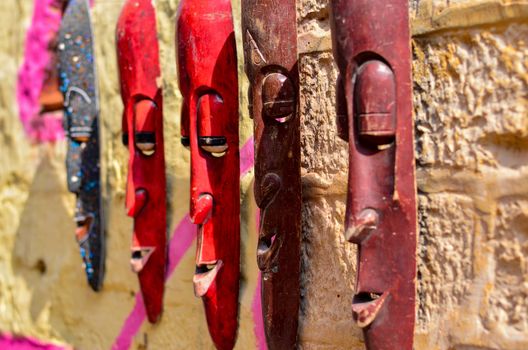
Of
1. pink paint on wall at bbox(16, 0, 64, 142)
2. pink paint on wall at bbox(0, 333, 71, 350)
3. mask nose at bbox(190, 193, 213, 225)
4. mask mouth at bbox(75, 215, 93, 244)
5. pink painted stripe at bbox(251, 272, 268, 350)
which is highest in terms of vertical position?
pink paint on wall at bbox(16, 0, 64, 142)

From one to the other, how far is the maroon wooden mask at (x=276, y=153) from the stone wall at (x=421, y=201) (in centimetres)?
3

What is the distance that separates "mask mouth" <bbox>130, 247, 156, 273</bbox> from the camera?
1122mm

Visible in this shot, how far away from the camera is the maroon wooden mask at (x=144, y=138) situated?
1.10 m

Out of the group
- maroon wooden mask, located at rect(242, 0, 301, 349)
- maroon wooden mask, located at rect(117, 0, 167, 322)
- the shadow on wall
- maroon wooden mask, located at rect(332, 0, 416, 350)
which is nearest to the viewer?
maroon wooden mask, located at rect(332, 0, 416, 350)

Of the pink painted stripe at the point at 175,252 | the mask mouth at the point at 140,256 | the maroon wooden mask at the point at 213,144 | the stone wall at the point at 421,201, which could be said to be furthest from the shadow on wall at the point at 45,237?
the maroon wooden mask at the point at 213,144

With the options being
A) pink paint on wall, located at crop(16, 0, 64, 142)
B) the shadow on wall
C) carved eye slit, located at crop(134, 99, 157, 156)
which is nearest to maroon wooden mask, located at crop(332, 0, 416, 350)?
carved eye slit, located at crop(134, 99, 157, 156)

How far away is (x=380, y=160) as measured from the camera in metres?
0.72

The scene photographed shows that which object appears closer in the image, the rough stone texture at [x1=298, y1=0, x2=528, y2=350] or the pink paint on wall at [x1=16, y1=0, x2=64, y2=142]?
the rough stone texture at [x1=298, y1=0, x2=528, y2=350]

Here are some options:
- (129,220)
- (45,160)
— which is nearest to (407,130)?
(129,220)

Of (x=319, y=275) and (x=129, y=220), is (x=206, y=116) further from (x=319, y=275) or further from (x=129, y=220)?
(x=129, y=220)

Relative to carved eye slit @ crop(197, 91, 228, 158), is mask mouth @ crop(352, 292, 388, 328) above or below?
below

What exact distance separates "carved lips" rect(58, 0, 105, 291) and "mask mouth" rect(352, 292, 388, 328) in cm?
66

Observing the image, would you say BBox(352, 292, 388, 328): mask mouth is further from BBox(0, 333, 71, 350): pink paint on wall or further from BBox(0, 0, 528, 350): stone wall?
BBox(0, 333, 71, 350): pink paint on wall

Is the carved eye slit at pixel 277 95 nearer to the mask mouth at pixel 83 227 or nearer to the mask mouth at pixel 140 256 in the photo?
the mask mouth at pixel 140 256
